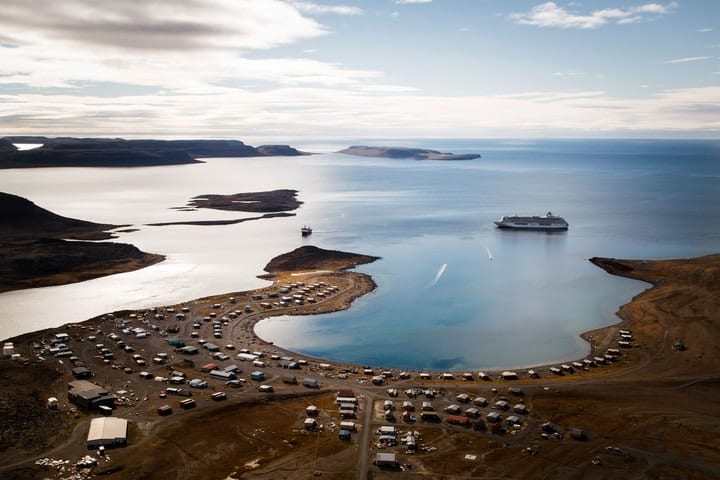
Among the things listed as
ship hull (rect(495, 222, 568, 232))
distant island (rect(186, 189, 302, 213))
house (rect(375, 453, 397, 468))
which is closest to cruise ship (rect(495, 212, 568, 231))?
ship hull (rect(495, 222, 568, 232))

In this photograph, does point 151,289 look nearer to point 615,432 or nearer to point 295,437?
point 295,437

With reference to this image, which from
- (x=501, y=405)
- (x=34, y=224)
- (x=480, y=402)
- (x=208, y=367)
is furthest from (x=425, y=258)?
(x=34, y=224)

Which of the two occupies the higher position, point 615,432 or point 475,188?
point 475,188

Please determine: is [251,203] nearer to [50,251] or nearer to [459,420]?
[50,251]

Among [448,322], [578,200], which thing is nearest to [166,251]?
[448,322]

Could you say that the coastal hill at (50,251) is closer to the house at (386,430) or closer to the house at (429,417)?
the house at (386,430)

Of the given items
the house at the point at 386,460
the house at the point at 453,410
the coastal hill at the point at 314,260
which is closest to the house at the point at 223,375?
the house at the point at 386,460
